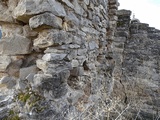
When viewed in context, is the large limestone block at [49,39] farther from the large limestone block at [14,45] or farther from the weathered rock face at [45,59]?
the large limestone block at [14,45]

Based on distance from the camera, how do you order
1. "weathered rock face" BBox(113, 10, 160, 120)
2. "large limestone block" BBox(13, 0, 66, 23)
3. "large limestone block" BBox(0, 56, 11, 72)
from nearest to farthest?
"large limestone block" BBox(13, 0, 66, 23), "large limestone block" BBox(0, 56, 11, 72), "weathered rock face" BBox(113, 10, 160, 120)

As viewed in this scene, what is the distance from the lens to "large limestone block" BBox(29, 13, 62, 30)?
152cm

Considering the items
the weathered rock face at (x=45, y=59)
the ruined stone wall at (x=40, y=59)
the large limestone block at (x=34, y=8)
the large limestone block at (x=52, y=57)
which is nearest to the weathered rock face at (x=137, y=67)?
the weathered rock face at (x=45, y=59)

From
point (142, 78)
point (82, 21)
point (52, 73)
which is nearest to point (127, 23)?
point (142, 78)

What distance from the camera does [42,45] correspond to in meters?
1.61

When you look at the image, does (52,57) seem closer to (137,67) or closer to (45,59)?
(45,59)

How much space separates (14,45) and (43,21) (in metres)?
0.40

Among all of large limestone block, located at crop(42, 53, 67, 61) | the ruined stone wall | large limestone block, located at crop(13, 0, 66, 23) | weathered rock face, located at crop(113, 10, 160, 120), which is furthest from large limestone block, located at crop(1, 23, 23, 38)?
weathered rock face, located at crop(113, 10, 160, 120)

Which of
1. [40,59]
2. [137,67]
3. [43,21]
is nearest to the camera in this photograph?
[43,21]

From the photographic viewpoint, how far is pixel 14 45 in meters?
1.69

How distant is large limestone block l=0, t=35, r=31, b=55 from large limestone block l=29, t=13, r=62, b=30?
0.21m

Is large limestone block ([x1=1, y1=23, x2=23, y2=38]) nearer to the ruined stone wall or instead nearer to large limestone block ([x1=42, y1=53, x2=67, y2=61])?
the ruined stone wall

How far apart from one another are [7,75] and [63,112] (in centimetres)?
64

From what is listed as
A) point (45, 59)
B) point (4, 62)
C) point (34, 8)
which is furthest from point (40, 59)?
point (34, 8)
